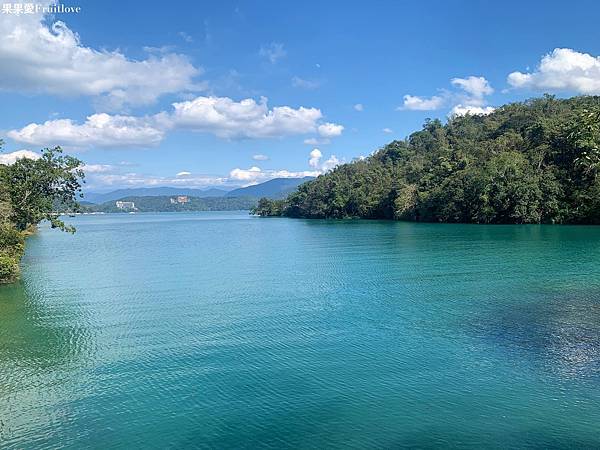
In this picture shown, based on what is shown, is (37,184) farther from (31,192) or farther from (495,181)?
(495,181)

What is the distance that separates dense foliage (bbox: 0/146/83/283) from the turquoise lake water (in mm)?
3493

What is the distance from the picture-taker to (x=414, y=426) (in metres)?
12.1

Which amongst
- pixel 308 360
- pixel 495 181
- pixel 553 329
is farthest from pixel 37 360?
pixel 495 181

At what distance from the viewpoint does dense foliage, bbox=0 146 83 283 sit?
35.1m

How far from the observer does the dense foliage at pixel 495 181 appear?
78.7m

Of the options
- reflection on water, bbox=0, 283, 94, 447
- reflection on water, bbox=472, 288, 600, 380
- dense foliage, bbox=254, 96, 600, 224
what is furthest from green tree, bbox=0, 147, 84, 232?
dense foliage, bbox=254, 96, 600, 224

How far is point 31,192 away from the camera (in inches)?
1474

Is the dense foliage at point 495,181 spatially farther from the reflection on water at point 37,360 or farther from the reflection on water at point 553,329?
the reflection on water at point 37,360

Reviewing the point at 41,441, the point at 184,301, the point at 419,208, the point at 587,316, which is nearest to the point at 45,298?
the point at 184,301

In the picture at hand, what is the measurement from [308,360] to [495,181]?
7554cm

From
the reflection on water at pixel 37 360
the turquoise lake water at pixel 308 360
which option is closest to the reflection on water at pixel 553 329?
the turquoise lake water at pixel 308 360

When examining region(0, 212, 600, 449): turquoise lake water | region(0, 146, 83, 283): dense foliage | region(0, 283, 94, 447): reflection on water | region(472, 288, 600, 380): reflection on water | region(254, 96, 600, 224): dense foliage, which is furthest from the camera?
region(254, 96, 600, 224): dense foliage

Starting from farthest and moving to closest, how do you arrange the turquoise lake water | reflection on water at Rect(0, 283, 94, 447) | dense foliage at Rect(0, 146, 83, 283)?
dense foliage at Rect(0, 146, 83, 283) < reflection on water at Rect(0, 283, 94, 447) < the turquoise lake water

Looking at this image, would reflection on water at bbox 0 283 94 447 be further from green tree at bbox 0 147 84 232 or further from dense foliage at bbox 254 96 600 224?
dense foliage at bbox 254 96 600 224
